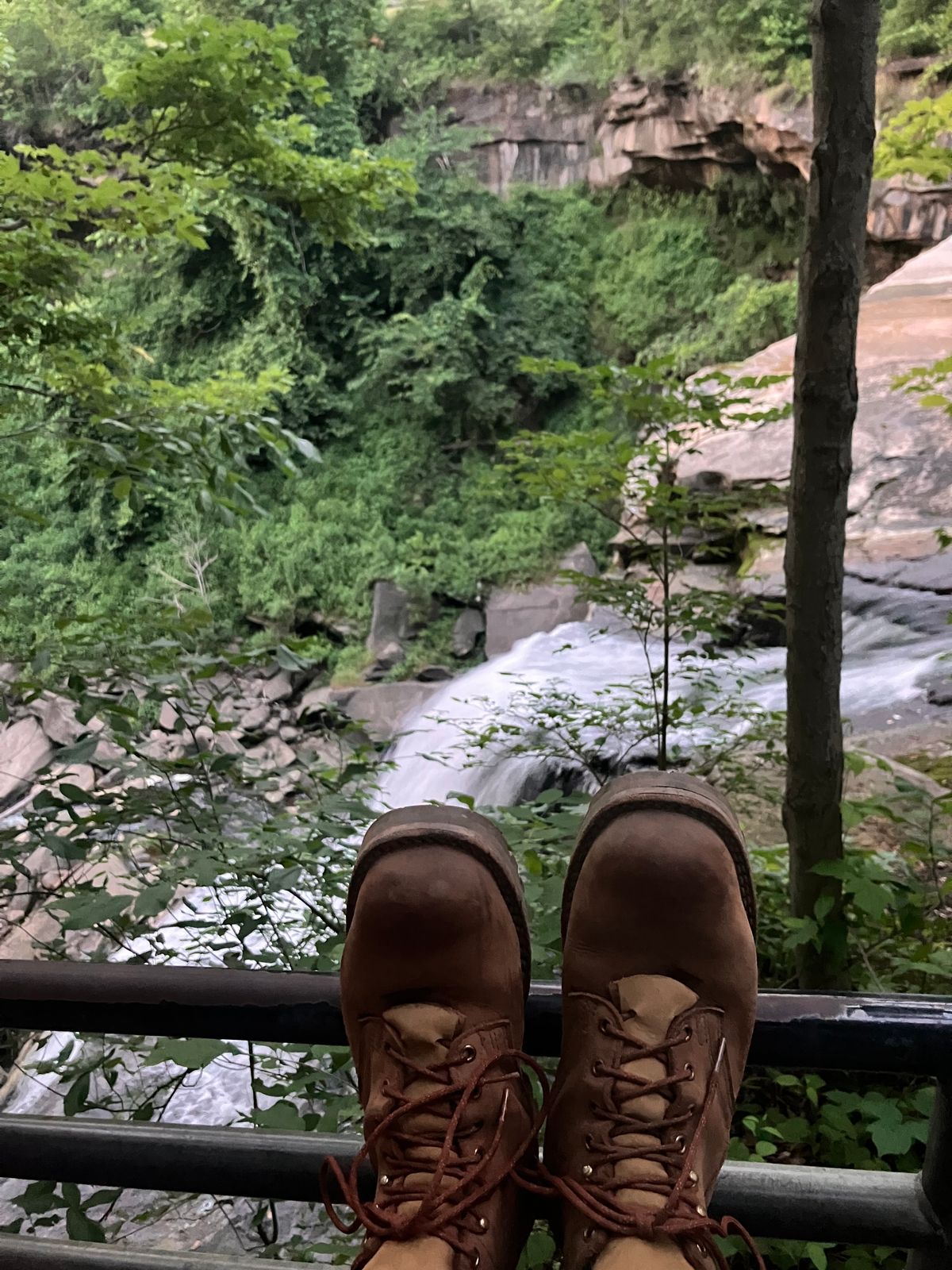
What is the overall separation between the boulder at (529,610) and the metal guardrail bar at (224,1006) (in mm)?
7647

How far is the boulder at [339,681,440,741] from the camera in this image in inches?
323

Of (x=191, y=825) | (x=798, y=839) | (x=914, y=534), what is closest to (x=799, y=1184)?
(x=798, y=839)

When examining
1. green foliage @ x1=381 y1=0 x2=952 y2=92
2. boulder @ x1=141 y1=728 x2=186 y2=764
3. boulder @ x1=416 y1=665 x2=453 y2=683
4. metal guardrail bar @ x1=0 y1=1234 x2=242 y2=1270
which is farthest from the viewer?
green foliage @ x1=381 y1=0 x2=952 y2=92

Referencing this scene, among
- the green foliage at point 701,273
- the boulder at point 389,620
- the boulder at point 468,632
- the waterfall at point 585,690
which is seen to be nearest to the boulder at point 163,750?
the waterfall at point 585,690

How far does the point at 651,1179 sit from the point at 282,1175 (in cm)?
32

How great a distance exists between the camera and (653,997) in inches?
28.7

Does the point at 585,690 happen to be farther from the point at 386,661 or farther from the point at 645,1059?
the point at 645,1059

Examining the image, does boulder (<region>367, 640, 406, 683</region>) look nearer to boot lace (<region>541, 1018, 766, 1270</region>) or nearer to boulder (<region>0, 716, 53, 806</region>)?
boulder (<region>0, 716, 53, 806</region>)

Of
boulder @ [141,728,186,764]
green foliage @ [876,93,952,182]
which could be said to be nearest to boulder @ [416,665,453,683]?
boulder @ [141,728,186,764]

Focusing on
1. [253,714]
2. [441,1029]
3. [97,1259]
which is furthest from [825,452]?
[253,714]

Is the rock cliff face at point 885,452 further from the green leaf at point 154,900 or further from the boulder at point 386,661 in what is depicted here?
the green leaf at point 154,900

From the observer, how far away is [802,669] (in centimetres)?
129

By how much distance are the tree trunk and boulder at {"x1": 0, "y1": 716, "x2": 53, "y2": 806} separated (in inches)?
216

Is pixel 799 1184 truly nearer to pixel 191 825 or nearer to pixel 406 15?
pixel 191 825
